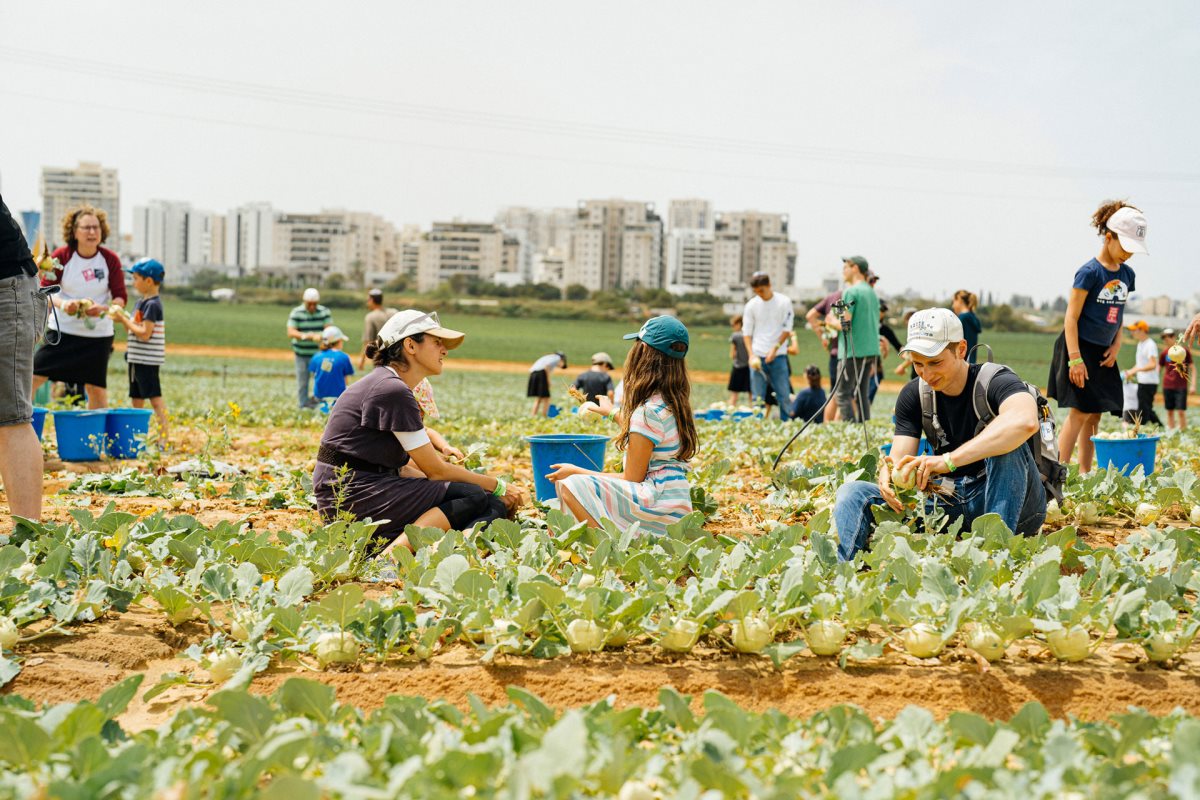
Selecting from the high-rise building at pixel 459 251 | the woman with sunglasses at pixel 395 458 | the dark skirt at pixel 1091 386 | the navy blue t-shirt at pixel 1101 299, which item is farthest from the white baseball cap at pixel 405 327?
the high-rise building at pixel 459 251

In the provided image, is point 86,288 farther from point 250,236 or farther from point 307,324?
point 250,236

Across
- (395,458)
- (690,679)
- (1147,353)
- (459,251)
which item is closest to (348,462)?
(395,458)

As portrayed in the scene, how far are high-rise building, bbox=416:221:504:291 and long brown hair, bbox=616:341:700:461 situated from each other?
13469 centimetres

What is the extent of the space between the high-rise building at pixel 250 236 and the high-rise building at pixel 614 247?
46.8m

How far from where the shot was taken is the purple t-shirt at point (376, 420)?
447 centimetres

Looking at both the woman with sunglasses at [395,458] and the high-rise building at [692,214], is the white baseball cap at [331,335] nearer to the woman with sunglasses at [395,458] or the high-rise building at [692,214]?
the woman with sunglasses at [395,458]

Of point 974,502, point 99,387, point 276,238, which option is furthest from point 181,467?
point 276,238

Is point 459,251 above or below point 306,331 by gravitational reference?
above

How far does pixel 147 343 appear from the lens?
8148 millimetres

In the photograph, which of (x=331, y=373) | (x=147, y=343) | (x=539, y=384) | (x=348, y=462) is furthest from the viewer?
(x=539, y=384)

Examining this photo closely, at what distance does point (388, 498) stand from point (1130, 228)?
434 cm

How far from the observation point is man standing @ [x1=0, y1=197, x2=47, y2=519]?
422 centimetres

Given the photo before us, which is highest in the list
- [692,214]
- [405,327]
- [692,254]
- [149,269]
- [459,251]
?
[692,214]

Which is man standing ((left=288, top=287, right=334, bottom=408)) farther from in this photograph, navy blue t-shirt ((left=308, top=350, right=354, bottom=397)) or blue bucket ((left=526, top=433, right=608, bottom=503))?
blue bucket ((left=526, top=433, right=608, bottom=503))
